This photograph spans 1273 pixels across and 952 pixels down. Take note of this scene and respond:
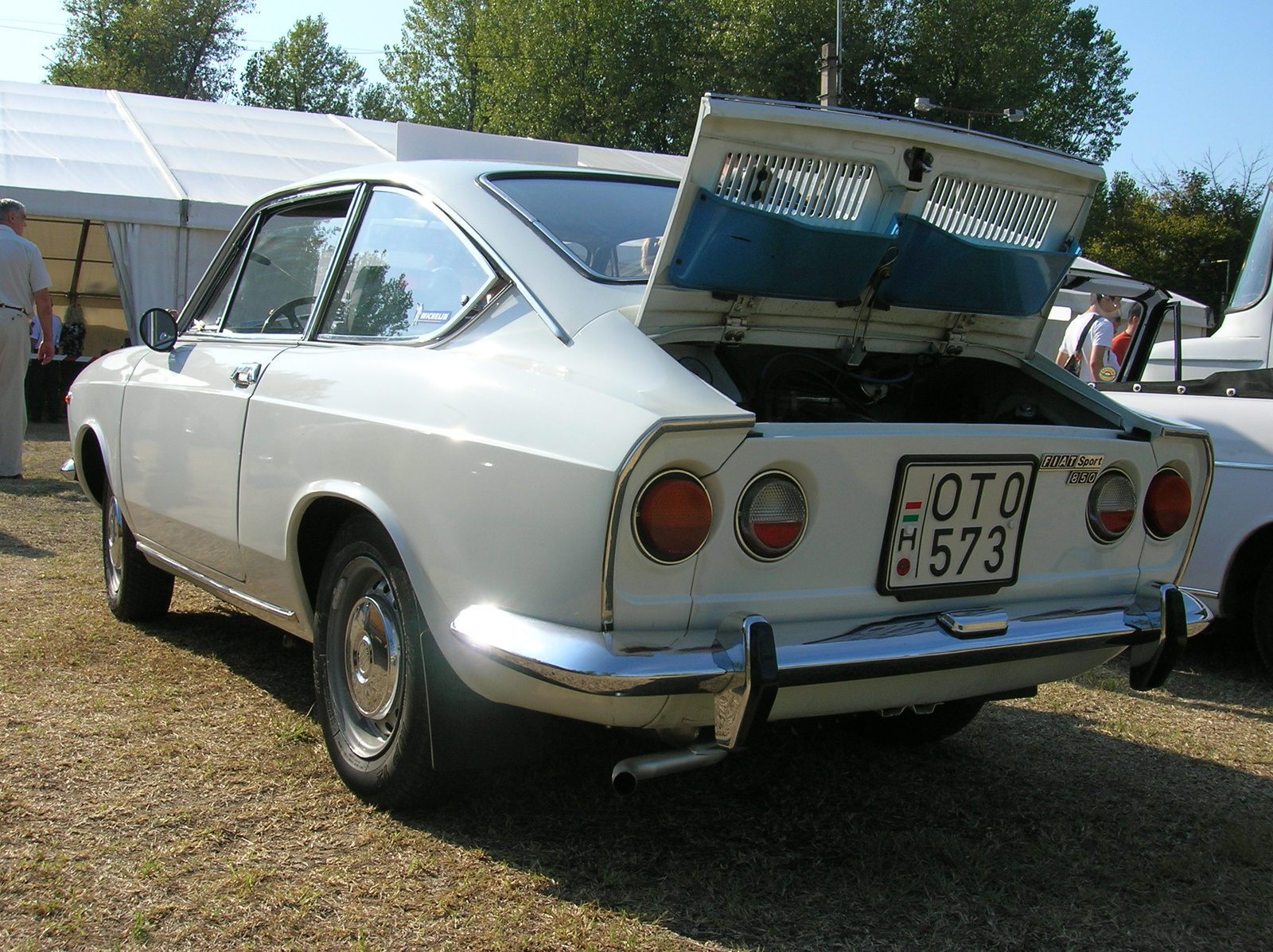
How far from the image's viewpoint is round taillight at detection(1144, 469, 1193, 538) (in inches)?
110

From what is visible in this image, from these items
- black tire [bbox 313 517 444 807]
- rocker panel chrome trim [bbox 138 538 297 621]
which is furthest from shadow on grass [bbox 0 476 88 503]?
black tire [bbox 313 517 444 807]

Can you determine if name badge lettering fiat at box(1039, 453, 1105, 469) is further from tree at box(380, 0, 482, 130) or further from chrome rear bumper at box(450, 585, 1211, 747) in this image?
tree at box(380, 0, 482, 130)

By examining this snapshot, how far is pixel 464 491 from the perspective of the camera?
2.27m

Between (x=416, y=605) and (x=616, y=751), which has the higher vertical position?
(x=416, y=605)

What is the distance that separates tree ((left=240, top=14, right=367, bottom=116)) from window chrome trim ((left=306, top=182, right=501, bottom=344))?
59.5m

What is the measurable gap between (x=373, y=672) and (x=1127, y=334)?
265 inches

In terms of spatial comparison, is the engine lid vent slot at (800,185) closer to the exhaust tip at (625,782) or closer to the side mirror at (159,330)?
the exhaust tip at (625,782)

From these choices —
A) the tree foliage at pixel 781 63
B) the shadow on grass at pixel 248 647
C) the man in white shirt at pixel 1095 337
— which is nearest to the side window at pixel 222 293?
the shadow on grass at pixel 248 647

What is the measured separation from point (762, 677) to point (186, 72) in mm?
61172

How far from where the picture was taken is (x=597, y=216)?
2977 millimetres

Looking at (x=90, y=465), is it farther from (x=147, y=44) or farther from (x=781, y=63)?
(x=147, y=44)

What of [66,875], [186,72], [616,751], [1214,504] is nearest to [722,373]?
[616,751]

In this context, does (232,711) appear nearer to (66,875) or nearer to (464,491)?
(66,875)

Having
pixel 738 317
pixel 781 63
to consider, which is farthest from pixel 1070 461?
pixel 781 63
